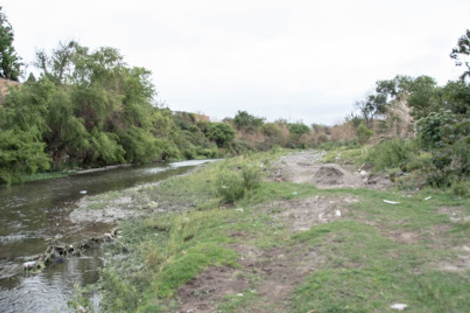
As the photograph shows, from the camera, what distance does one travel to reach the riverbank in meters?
3.21

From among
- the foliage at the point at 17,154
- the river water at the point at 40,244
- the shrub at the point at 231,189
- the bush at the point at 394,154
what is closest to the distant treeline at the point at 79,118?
the foliage at the point at 17,154

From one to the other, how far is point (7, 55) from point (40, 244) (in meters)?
35.3

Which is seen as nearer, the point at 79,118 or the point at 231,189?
the point at 231,189

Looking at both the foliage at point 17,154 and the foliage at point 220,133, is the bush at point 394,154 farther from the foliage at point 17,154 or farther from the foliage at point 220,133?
the foliage at point 220,133

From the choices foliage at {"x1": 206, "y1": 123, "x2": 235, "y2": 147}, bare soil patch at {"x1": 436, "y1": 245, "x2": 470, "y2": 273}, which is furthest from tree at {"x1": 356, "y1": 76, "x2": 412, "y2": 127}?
bare soil patch at {"x1": 436, "y1": 245, "x2": 470, "y2": 273}

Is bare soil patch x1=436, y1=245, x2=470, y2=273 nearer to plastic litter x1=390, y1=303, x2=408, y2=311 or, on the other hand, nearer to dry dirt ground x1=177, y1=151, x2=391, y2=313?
Result: plastic litter x1=390, y1=303, x2=408, y2=311

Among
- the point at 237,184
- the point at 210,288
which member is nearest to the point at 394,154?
the point at 237,184

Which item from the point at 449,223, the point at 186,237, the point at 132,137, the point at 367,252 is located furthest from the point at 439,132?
the point at 132,137

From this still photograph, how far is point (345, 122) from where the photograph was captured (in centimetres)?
3747

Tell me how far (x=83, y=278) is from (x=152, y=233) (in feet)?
7.50

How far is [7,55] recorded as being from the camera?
3344 cm

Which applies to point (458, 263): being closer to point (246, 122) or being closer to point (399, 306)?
point (399, 306)

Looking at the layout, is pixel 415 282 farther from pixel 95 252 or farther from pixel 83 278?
pixel 95 252

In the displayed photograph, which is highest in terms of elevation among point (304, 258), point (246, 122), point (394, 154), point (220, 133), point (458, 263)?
point (246, 122)
